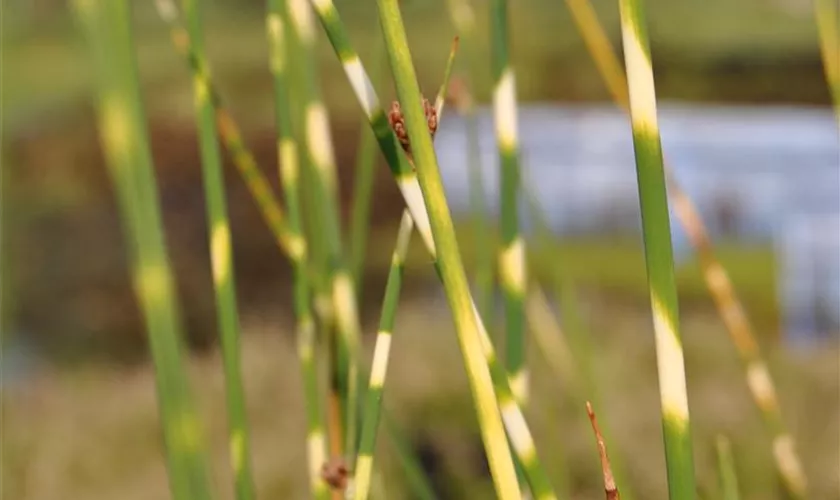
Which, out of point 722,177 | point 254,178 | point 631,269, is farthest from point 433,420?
point 722,177

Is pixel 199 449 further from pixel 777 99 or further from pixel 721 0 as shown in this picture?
pixel 721 0

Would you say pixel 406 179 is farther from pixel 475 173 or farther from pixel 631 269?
pixel 631 269

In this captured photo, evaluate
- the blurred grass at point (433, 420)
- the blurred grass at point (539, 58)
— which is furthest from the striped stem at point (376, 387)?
the blurred grass at point (539, 58)

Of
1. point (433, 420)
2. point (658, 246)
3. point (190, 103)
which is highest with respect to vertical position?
point (190, 103)

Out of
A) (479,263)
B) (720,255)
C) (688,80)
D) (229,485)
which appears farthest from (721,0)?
(479,263)

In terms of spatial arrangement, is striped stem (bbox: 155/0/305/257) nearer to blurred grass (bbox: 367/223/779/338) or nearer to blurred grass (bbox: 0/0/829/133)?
blurred grass (bbox: 367/223/779/338)

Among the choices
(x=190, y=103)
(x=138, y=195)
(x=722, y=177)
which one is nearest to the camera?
(x=138, y=195)

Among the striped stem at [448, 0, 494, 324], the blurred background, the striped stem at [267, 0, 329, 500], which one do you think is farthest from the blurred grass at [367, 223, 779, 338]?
the striped stem at [267, 0, 329, 500]
